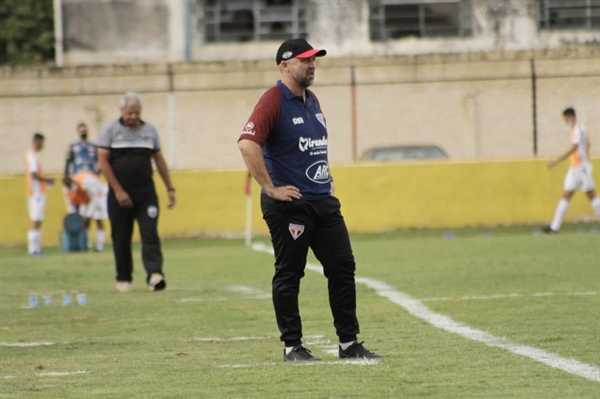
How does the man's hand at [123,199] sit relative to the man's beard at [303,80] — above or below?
below

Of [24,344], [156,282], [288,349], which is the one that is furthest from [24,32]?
[288,349]

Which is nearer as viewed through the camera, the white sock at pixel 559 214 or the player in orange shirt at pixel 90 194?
the white sock at pixel 559 214

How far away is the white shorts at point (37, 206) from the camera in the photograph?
20828 millimetres

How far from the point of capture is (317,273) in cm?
1445

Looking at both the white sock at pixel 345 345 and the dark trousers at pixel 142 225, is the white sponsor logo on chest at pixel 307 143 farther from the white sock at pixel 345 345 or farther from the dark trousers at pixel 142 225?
the dark trousers at pixel 142 225

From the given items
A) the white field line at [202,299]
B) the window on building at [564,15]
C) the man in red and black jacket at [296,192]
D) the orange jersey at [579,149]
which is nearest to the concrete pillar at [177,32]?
the window on building at [564,15]

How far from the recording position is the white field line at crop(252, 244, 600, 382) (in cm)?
660

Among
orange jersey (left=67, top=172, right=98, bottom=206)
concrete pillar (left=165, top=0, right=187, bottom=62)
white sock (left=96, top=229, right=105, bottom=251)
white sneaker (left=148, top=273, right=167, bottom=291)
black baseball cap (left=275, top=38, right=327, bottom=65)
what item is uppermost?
Result: concrete pillar (left=165, top=0, right=187, bottom=62)

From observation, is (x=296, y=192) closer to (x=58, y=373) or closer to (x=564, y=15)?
(x=58, y=373)

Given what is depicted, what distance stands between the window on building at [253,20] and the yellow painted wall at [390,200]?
15.0m

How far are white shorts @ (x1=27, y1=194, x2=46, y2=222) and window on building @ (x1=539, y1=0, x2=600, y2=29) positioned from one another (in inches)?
772

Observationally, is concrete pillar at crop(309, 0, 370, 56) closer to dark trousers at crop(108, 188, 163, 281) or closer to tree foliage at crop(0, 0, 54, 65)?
tree foliage at crop(0, 0, 54, 65)

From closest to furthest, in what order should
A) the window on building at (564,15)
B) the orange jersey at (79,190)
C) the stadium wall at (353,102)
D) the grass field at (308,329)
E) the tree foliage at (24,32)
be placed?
the grass field at (308,329), the orange jersey at (79,190), the stadium wall at (353,102), the window on building at (564,15), the tree foliage at (24,32)

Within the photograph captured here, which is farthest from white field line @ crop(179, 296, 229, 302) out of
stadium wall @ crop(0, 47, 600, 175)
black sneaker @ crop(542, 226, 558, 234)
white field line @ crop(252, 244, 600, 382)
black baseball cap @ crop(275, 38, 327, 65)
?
stadium wall @ crop(0, 47, 600, 175)
